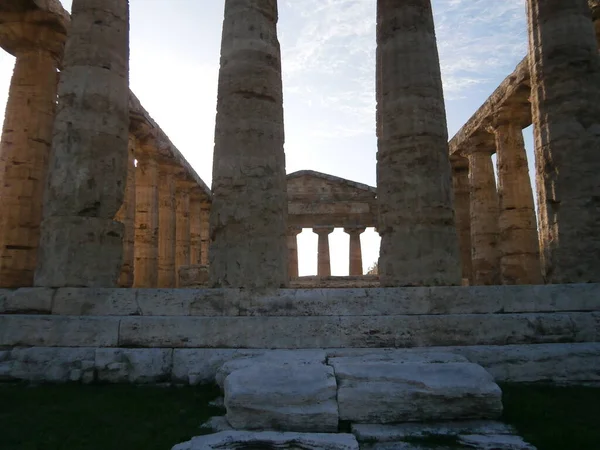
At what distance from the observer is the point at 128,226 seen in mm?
15938

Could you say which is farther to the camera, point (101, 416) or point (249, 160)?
point (249, 160)

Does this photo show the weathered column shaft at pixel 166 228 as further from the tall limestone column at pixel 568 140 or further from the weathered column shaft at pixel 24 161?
the tall limestone column at pixel 568 140

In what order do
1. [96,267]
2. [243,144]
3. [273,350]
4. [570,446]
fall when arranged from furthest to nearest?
[243,144], [96,267], [273,350], [570,446]

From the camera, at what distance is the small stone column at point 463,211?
20.8m

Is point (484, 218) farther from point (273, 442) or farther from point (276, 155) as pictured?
point (273, 442)

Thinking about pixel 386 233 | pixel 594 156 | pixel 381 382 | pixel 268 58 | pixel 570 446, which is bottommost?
pixel 570 446

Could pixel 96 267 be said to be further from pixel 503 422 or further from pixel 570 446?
pixel 570 446

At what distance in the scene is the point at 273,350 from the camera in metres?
6.41

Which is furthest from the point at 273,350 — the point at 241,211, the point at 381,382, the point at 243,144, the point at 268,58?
the point at 268,58

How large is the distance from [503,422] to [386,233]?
4.46 meters

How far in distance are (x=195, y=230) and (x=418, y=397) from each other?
82.5 ft

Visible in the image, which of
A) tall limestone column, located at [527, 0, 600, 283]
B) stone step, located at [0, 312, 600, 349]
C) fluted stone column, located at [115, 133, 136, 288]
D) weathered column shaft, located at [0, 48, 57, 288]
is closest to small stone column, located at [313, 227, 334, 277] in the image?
fluted stone column, located at [115, 133, 136, 288]

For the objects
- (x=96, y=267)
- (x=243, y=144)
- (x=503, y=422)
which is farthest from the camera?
(x=243, y=144)

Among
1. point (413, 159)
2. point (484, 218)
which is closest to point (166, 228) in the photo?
point (484, 218)
